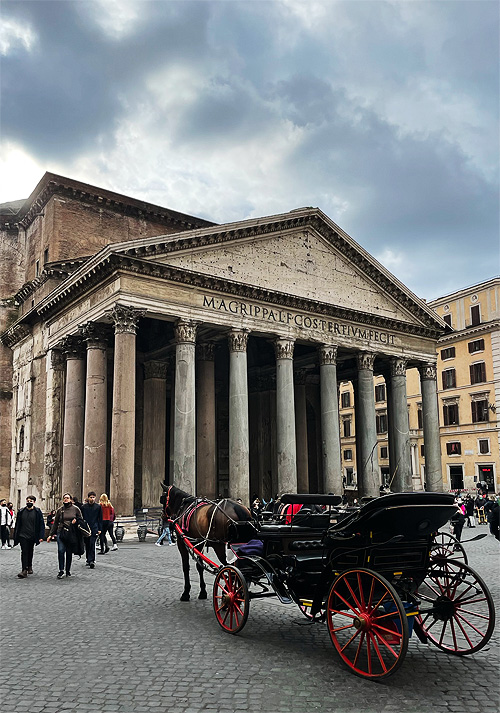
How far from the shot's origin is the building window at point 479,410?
37.2 metres

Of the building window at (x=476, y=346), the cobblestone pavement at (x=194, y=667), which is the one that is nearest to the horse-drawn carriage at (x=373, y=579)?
the cobblestone pavement at (x=194, y=667)

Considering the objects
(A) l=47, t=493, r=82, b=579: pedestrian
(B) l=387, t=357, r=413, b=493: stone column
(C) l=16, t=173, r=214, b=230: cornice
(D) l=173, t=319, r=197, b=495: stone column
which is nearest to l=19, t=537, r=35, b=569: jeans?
(A) l=47, t=493, r=82, b=579: pedestrian

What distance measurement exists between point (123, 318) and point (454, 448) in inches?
1085

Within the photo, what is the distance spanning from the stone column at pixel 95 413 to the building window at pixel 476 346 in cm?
2617

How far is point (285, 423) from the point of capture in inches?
909

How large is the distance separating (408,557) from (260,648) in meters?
1.76

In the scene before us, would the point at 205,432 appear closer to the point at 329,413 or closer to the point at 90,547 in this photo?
the point at 329,413

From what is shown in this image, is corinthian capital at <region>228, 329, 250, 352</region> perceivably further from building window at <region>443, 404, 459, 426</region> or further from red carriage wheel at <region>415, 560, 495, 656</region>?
building window at <region>443, 404, 459, 426</region>

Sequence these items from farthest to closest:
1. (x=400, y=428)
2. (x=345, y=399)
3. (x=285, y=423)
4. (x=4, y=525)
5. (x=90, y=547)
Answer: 1. (x=345, y=399)
2. (x=400, y=428)
3. (x=285, y=423)
4. (x=4, y=525)
5. (x=90, y=547)

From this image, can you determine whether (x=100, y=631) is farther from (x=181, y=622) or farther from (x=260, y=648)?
(x=260, y=648)

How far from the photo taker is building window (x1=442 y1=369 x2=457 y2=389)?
40.0 metres

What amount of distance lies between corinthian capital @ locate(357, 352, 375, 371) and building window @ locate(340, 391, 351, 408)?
2078 cm

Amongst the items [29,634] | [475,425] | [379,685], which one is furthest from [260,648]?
[475,425]

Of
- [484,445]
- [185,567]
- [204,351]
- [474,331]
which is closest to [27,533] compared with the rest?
[185,567]
